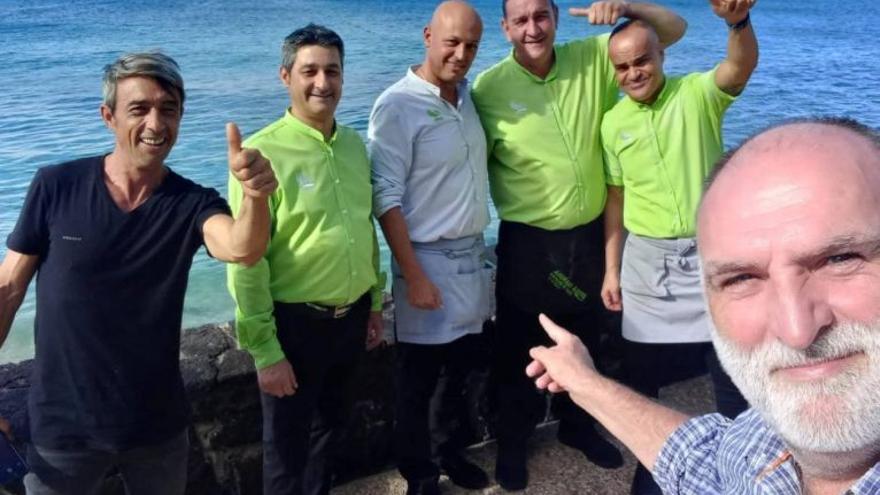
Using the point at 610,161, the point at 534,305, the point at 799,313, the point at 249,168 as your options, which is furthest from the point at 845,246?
the point at 534,305

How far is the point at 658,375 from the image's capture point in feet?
11.7

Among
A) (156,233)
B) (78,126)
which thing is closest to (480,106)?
(156,233)

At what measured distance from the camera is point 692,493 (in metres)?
1.73

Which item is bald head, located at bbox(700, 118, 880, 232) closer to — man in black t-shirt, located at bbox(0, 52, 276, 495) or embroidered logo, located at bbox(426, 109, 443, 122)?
man in black t-shirt, located at bbox(0, 52, 276, 495)

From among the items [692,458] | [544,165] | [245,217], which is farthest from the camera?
[544,165]

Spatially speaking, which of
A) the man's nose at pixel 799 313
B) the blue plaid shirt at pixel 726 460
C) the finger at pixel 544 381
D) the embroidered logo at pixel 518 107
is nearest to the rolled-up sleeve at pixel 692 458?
the blue plaid shirt at pixel 726 460

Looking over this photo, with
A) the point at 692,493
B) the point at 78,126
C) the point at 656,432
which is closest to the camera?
the point at 692,493

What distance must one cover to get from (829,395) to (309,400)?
215cm

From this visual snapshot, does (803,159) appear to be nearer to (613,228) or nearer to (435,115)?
(435,115)

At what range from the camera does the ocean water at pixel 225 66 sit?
40.0 feet

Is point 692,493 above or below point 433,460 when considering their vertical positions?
above

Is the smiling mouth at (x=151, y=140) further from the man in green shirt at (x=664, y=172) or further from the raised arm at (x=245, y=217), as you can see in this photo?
the man in green shirt at (x=664, y=172)

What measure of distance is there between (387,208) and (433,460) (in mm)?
1215

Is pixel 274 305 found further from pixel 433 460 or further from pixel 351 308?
pixel 433 460
